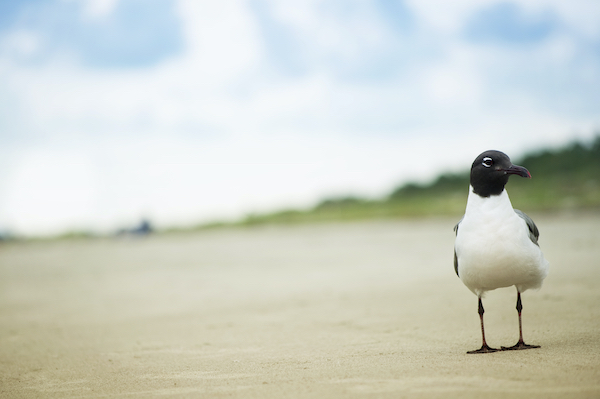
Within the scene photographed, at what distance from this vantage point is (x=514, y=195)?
1936 cm

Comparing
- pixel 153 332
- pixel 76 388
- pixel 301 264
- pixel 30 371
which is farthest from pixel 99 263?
pixel 76 388

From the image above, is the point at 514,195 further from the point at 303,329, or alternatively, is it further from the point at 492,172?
the point at 492,172

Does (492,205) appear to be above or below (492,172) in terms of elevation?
below

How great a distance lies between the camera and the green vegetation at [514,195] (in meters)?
17.4

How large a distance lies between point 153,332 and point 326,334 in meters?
2.05

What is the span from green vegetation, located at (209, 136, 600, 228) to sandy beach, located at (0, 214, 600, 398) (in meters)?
5.29

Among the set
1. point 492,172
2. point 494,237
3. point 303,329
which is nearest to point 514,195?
point 303,329

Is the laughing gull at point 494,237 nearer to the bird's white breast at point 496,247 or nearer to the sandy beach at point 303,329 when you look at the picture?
the bird's white breast at point 496,247

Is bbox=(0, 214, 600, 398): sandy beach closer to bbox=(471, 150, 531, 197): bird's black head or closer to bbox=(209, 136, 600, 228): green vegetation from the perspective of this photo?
bbox=(471, 150, 531, 197): bird's black head

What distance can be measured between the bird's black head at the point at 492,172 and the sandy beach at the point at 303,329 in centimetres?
117

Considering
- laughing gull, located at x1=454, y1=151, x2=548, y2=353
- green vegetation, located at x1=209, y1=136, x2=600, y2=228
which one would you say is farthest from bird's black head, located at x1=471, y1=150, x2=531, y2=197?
green vegetation, located at x1=209, y1=136, x2=600, y2=228

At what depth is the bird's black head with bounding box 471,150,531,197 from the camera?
12.4 ft

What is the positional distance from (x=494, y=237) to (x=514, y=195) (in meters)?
16.9

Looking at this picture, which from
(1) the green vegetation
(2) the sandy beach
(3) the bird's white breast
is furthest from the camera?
(1) the green vegetation
